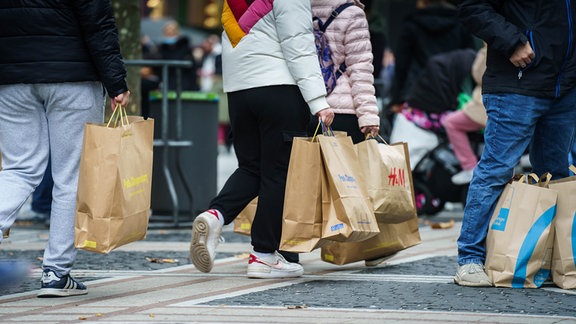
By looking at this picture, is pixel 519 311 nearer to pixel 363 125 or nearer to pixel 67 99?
pixel 363 125

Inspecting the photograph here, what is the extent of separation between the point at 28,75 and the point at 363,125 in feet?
6.36

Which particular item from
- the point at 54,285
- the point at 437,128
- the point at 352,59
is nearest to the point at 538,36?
the point at 352,59

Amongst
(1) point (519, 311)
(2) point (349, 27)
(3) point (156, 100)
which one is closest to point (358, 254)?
(2) point (349, 27)

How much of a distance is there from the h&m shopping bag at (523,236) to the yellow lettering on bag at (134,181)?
1.83m

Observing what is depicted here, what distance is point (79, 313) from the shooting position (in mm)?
5793

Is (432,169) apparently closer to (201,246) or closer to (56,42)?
(201,246)

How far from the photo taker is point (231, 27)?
6.98 m

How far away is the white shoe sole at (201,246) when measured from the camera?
6887 millimetres

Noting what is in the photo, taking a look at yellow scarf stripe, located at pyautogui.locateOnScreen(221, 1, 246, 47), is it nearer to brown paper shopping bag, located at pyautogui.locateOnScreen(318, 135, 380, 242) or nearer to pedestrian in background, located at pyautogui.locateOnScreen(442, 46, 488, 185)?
brown paper shopping bag, located at pyautogui.locateOnScreen(318, 135, 380, 242)

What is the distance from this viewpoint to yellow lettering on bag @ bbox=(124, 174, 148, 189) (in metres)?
6.17

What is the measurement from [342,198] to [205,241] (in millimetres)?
813

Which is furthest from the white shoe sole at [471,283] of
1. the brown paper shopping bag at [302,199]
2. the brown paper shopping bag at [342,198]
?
the brown paper shopping bag at [302,199]

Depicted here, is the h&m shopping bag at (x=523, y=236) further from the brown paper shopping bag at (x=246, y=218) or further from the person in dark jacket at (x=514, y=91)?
the brown paper shopping bag at (x=246, y=218)

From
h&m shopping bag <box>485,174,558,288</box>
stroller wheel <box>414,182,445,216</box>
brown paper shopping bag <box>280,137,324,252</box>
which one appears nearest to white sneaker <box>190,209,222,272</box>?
brown paper shopping bag <box>280,137,324,252</box>
